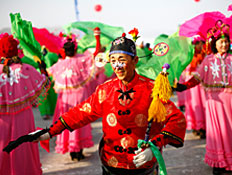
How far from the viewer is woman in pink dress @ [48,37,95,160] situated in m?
4.49

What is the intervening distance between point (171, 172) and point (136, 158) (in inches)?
97.8

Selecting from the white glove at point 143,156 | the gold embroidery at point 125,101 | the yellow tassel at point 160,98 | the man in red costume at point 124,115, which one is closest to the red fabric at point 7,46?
the man in red costume at point 124,115

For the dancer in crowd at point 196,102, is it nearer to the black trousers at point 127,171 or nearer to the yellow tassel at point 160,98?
the black trousers at point 127,171

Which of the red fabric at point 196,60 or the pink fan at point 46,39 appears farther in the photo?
the red fabric at point 196,60

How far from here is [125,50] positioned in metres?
1.96

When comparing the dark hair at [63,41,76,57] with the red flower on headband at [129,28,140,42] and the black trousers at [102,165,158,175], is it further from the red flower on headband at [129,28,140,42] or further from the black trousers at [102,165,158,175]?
the black trousers at [102,165,158,175]

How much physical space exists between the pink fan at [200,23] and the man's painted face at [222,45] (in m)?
0.34

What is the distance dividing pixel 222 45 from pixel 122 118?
2.29 meters

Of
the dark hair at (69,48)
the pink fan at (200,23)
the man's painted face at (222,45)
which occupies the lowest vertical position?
the man's painted face at (222,45)

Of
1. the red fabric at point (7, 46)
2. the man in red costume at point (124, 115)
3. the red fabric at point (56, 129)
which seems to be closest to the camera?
the man in red costume at point (124, 115)

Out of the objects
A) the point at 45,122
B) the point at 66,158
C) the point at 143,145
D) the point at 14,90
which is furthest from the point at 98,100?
the point at 45,122

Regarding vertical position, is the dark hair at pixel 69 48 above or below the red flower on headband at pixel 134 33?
above

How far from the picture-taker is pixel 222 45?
11.6 ft

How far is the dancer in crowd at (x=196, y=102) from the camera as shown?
17.9 ft
